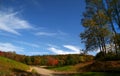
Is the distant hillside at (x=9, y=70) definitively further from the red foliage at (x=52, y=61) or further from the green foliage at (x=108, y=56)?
the red foliage at (x=52, y=61)

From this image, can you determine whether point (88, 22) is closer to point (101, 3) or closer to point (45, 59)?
point (101, 3)

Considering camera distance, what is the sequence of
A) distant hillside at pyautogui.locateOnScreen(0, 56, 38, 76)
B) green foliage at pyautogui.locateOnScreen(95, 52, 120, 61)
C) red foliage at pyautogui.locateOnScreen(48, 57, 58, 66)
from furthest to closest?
red foliage at pyautogui.locateOnScreen(48, 57, 58, 66)
green foliage at pyautogui.locateOnScreen(95, 52, 120, 61)
distant hillside at pyautogui.locateOnScreen(0, 56, 38, 76)

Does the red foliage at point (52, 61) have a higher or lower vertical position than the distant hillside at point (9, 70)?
higher

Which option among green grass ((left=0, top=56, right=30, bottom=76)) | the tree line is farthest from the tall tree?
green grass ((left=0, top=56, right=30, bottom=76))

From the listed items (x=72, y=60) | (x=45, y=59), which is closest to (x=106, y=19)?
(x=72, y=60)

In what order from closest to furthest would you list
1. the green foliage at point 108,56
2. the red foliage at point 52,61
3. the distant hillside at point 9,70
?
the distant hillside at point 9,70, the green foliage at point 108,56, the red foliage at point 52,61

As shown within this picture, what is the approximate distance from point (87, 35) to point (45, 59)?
75.8 ft

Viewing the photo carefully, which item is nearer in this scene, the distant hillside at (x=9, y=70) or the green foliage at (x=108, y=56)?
the distant hillside at (x=9, y=70)

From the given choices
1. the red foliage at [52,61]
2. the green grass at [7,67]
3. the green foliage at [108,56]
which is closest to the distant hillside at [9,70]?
the green grass at [7,67]

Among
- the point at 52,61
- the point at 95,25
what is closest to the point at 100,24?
the point at 95,25

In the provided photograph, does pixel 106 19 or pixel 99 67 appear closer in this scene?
pixel 99 67

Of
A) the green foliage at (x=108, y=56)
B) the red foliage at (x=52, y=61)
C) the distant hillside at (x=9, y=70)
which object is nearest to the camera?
the distant hillside at (x=9, y=70)

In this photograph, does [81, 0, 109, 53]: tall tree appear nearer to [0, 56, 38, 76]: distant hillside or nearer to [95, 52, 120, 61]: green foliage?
[95, 52, 120, 61]: green foliage

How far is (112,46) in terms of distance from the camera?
45.4 metres
